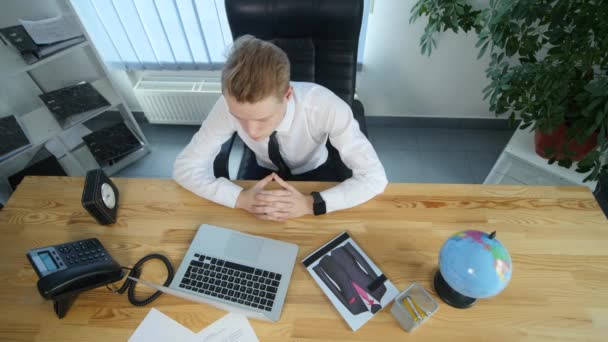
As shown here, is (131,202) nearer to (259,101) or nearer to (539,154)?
(259,101)

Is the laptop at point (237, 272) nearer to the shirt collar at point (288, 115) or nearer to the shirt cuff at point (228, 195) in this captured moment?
the shirt cuff at point (228, 195)

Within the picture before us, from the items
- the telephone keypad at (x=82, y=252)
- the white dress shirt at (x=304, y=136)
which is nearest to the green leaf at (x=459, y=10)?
the white dress shirt at (x=304, y=136)

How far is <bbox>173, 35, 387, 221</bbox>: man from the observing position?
83cm

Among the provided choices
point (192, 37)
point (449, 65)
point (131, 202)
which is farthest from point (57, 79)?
point (449, 65)

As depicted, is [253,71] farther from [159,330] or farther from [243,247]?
[159,330]

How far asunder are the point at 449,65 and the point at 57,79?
8.66ft

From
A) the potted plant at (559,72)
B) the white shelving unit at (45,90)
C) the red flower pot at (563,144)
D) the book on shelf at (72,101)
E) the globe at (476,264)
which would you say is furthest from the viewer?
the book on shelf at (72,101)

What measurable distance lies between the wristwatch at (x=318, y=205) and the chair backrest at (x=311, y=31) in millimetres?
558

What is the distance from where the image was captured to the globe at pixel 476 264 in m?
0.65

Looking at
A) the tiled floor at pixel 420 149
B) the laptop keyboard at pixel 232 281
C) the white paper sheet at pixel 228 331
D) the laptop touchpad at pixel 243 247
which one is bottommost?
the tiled floor at pixel 420 149

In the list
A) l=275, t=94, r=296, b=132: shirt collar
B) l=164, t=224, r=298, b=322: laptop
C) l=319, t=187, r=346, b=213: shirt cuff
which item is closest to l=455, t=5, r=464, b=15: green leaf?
l=275, t=94, r=296, b=132: shirt collar

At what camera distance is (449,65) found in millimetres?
1973

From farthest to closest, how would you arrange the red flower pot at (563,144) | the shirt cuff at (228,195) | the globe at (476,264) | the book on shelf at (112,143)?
the book on shelf at (112,143) < the red flower pot at (563,144) < the shirt cuff at (228,195) < the globe at (476,264)

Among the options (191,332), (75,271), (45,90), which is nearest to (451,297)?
(191,332)
